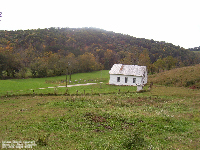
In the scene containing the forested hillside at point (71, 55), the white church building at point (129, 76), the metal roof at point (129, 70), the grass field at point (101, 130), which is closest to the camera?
the grass field at point (101, 130)

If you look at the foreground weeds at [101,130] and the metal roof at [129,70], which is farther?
the metal roof at [129,70]

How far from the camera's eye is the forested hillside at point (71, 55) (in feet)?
196

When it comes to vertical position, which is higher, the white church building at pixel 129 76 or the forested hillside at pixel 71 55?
the forested hillside at pixel 71 55

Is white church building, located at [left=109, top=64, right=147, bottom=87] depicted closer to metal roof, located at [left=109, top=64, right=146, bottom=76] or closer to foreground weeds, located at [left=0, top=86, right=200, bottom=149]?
metal roof, located at [left=109, top=64, right=146, bottom=76]

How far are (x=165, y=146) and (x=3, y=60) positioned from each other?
56118 mm

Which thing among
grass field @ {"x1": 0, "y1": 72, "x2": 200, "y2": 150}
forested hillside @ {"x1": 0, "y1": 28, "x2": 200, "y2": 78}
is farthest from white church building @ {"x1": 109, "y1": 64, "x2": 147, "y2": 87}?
grass field @ {"x1": 0, "y1": 72, "x2": 200, "y2": 150}

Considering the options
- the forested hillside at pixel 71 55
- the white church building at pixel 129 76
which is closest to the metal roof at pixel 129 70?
the white church building at pixel 129 76

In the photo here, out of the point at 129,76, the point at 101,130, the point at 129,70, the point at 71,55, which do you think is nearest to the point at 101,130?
the point at 101,130

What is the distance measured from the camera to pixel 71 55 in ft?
268

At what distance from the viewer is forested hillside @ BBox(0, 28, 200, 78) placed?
5966cm

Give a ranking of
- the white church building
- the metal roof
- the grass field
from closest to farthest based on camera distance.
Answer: the grass field
the white church building
the metal roof

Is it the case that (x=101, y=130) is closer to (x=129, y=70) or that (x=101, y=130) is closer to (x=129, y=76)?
(x=129, y=76)

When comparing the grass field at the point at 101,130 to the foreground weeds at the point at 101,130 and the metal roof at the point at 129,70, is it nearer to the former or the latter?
the foreground weeds at the point at 101,130

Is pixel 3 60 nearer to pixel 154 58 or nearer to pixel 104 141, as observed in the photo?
pixel 104 141
